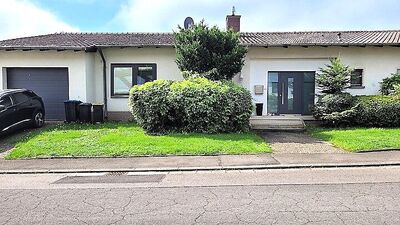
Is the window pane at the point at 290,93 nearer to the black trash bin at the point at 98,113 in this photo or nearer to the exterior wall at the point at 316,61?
the exterior wall at the point at 316,61

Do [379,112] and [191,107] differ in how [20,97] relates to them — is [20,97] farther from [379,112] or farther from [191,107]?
[379,112]

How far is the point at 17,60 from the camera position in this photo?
17172 millimetres

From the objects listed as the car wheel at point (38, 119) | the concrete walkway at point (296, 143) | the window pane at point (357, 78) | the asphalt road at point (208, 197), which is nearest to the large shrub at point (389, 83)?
the window pane at point (357, 78)

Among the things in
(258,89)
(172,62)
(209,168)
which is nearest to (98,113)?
(172,62)

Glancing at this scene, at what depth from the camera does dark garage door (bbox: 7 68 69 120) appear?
A: 1744 centimetres

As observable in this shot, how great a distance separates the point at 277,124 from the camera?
15016 mm

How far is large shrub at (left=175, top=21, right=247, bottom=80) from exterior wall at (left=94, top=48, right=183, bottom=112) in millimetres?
1832

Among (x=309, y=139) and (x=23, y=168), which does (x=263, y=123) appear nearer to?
(x=309, y=139)

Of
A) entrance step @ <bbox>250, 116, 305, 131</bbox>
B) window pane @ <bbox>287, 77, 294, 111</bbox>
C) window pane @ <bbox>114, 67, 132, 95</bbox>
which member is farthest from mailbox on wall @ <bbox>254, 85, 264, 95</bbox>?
window pane @ <bbox>114, 67, 132, 95</bbox>

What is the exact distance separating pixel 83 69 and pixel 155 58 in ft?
10.8

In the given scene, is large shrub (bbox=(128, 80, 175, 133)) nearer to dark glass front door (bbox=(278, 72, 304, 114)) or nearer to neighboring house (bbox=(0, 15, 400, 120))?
neighboring house (bbox=(0, 15, 400, 120))

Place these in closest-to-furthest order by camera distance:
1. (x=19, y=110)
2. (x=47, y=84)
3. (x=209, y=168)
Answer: (x=209, y=168), (x=19, y=110), (x=47, y=84)

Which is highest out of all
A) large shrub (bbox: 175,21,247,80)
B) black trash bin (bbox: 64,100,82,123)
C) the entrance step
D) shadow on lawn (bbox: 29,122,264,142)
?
large shrub (bbox: 175,21,247,80)

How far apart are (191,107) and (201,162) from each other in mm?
3958
